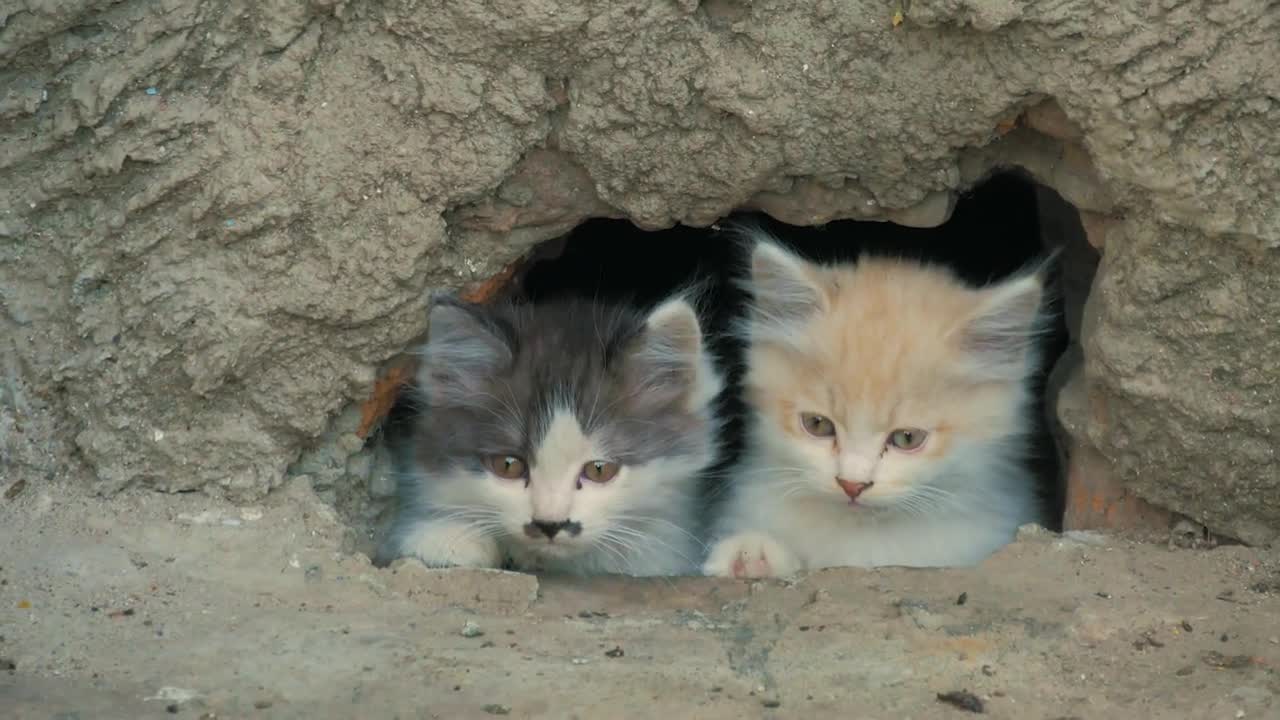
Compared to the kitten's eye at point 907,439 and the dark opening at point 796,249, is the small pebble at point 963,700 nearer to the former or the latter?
the kitten's eye at point 907,439

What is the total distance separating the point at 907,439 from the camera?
3340 millimetres

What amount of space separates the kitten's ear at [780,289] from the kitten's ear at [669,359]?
0.17m

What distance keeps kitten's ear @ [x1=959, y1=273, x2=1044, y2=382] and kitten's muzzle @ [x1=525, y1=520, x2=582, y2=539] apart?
3.38 ft

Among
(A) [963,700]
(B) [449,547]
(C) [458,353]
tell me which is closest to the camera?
(A) [963,700]

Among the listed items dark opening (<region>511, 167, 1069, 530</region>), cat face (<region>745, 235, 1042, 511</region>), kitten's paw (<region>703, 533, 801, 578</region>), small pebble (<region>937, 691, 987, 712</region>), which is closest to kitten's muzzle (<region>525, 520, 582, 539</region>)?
kitten's paw (<region>703, 533, 801, 578</region>)

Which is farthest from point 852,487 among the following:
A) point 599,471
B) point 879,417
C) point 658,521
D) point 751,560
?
point 599,471

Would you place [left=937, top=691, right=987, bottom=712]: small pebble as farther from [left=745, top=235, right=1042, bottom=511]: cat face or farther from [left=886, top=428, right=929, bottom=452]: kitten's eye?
[left=886, top=428, right=929, bottom=452]: kitten's eye

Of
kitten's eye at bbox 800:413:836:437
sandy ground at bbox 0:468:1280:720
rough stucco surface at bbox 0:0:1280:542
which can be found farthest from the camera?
kitten's eye at bbox 800:413:836:437

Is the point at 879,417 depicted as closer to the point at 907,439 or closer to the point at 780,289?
the point at 907,439

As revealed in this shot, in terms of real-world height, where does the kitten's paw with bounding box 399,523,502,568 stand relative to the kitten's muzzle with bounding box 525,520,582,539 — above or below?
below

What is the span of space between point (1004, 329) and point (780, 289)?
0.54m

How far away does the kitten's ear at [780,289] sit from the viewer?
3.37 meters

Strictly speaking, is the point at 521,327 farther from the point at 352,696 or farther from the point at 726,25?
the point at 352,696

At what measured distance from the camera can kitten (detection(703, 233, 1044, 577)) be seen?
3293 millimetres
